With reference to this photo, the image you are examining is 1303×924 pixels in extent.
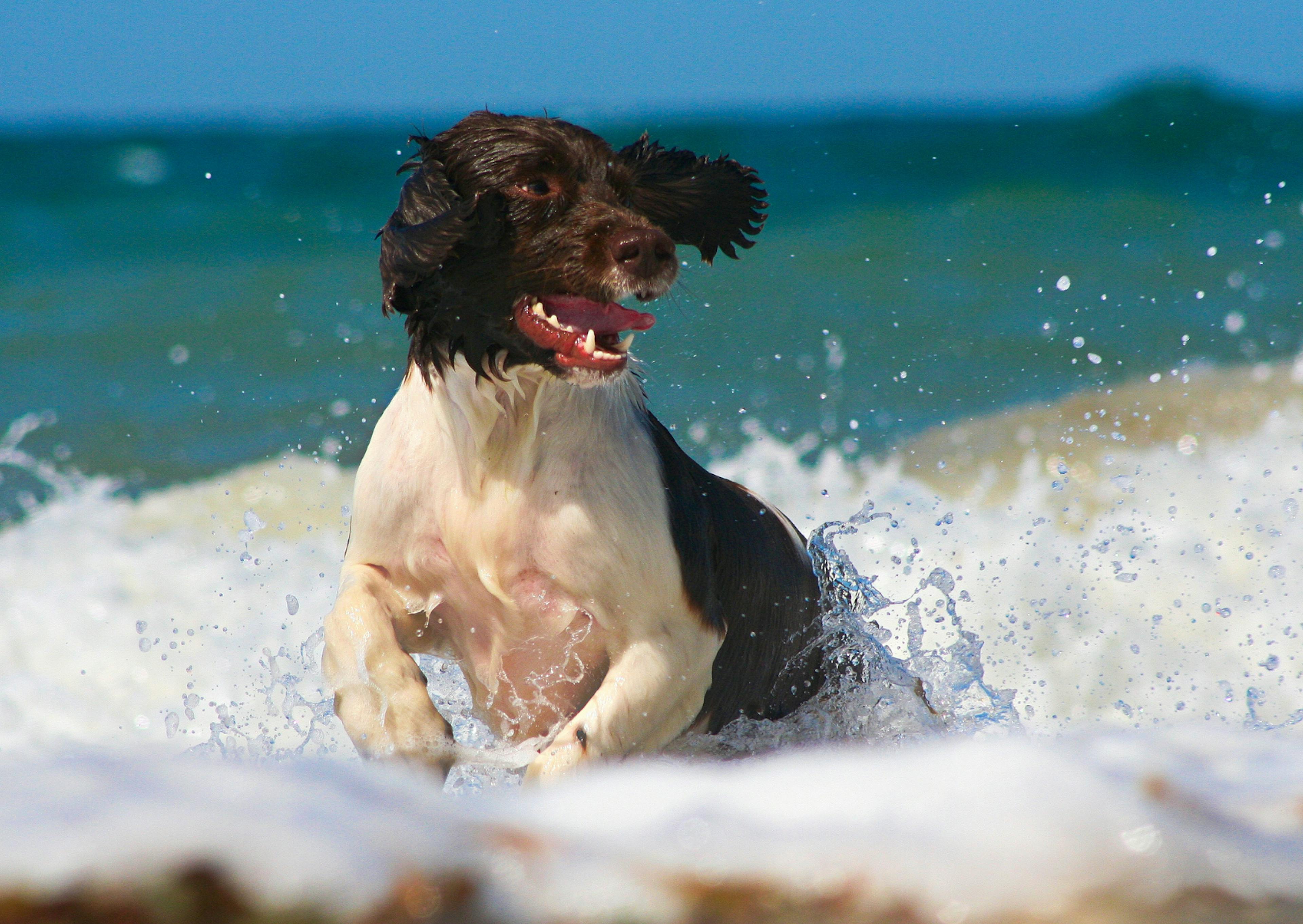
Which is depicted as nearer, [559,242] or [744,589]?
[559,242]

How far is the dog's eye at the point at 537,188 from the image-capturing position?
299 cm

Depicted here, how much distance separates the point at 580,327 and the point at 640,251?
23cm

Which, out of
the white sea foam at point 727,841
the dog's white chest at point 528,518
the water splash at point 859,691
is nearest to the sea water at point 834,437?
the water splash at point 859,691

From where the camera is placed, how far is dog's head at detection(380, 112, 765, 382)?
2.92 meters

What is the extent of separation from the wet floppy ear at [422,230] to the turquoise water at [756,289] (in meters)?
1.10

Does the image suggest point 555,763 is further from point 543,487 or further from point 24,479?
point 24,479

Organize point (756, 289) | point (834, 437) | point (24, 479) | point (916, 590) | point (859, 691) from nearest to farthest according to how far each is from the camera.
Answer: point (859, 691)
point (916, 590)
point (24, 479)
point (834, 437)
point (756, 289)

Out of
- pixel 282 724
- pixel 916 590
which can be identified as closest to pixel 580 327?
pixel 916 590

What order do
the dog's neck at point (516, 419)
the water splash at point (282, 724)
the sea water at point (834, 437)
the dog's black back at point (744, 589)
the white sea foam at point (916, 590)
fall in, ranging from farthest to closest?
the sea water at point (834, 437)
the white sea foam at point (916, 590)
the water splash at point (282, 724)
the dog's black back at point (744, 589)
the dog's neck at point (516, 419)

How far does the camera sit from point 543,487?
3170 mm

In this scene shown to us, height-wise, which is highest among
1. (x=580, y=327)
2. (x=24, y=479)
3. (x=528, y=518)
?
(x=580, y=327)

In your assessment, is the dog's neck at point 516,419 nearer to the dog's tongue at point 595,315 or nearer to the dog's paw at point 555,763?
the dog's tongue at point 595,315

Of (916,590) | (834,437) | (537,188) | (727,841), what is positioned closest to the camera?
(727,841)

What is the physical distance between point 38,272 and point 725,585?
36.8ft
